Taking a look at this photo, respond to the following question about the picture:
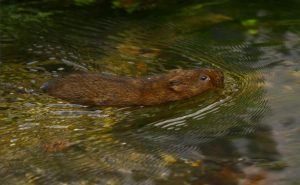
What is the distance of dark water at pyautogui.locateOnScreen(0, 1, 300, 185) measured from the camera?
18.5 feet

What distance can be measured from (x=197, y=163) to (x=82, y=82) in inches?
85.2

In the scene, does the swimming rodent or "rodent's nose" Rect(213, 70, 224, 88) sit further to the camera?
"rodent's nose" Rect(213, 70, 224, 88)

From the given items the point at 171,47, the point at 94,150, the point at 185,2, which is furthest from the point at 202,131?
the point at 185,2

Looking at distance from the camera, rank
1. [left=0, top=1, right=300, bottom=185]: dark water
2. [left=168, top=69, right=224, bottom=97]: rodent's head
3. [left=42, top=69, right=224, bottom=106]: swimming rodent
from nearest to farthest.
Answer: [left=0, top=1, right=300, bottom=185]: dark water
[left=42, top=69, right=224, bottom=106]: swimming rodent
[left=168, top=69, right=224, bottom=97]: rodent's head

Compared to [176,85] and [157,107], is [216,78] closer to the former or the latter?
[176,85]

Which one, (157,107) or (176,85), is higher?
(176,85)

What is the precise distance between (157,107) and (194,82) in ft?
1.77

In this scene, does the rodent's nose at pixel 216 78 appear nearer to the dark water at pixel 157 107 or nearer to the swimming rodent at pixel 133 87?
the swimming rodent at pixel 133 87

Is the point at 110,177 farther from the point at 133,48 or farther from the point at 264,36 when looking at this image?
the point at 264,36

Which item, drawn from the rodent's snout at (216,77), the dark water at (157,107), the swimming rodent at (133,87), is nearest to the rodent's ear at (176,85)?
the swimming rodent at (133,87)

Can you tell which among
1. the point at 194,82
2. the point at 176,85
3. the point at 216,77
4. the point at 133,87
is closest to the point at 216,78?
the point at 216,77

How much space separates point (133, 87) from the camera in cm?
726

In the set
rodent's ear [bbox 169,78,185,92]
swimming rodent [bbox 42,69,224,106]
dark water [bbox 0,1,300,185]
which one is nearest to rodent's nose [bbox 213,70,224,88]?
swimming rodent [bbox 42,69,224,106]

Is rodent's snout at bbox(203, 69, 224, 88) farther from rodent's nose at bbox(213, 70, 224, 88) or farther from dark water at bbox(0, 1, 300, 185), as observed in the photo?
dark water at bbox(0, 1, 300, 185)
